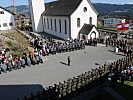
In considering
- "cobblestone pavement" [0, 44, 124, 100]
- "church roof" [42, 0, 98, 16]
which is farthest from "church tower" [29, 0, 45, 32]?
"cobblestone pavement" [0, 44, 124, 100]

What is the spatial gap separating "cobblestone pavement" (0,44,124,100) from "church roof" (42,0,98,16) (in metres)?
9.46

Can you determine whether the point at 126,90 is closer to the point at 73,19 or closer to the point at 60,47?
the point at 60,47

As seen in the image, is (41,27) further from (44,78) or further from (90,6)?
(44,78)

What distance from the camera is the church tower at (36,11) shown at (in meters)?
46.3

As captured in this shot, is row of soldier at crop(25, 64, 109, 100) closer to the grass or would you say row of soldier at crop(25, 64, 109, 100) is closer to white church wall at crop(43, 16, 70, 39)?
the grass

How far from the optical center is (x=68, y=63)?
77.9ft

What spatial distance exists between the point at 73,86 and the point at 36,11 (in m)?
33.3

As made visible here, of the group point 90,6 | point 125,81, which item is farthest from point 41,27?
point 125,81

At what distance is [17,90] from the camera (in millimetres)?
17906

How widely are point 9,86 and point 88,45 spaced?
1729cm

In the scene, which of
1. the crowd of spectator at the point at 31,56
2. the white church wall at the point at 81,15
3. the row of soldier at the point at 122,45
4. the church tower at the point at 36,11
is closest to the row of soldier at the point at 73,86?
the crowd of spectator at the point at 31,56

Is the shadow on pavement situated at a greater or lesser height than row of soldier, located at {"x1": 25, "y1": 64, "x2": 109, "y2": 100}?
lesser

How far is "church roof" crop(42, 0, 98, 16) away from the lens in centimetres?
3595

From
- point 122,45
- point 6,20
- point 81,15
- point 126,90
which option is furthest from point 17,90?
point 6,20
